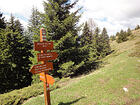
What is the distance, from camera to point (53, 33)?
39.3ft

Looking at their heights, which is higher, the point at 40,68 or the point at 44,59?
the point at 44,59

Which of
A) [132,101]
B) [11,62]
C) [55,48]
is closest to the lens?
[132,101]

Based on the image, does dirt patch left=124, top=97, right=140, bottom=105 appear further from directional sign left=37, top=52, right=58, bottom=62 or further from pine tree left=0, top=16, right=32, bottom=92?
pine tree left=0, top=16, right=32, bottom=92

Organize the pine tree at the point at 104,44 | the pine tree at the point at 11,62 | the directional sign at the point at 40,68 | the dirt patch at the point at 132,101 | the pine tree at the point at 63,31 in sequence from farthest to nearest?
the pine tree at the point at 104,44 < the pine tree at the point at 11,62 < the pine tree at the point at 63,31 < the dirt patch at the point at 132,101 < the directional sign at the point at 40,68

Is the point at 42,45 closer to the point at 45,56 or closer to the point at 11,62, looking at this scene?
the point at 45,56

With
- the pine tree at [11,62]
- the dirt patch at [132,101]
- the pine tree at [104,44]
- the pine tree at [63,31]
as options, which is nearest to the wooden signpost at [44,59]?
the dirt patch at [132,101]

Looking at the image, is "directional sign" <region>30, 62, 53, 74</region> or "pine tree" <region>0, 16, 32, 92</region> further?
"pine tree" <region>0, 16, 32, 92</region>

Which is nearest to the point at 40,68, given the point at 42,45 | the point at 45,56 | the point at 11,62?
the point at 45,56

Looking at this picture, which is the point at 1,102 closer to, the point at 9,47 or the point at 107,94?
the point at 107,94

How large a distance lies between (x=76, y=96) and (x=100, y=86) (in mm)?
2320

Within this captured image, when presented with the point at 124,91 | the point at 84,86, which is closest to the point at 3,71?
the point at 84,86

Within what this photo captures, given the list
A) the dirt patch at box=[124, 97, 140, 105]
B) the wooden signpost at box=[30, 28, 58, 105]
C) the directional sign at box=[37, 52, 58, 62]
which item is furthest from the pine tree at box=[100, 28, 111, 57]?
the wooden signpost at box=[30, 28, 58, 105]

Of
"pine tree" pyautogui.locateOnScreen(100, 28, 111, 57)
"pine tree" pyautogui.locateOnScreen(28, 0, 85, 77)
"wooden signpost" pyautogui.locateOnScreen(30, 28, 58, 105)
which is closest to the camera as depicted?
→ "wooden signpost" pyautogui.locateOnScreen(30, 28, 58, 105)

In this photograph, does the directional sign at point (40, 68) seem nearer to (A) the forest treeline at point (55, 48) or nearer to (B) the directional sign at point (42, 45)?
(B) the directional sign at point (42, 45)
